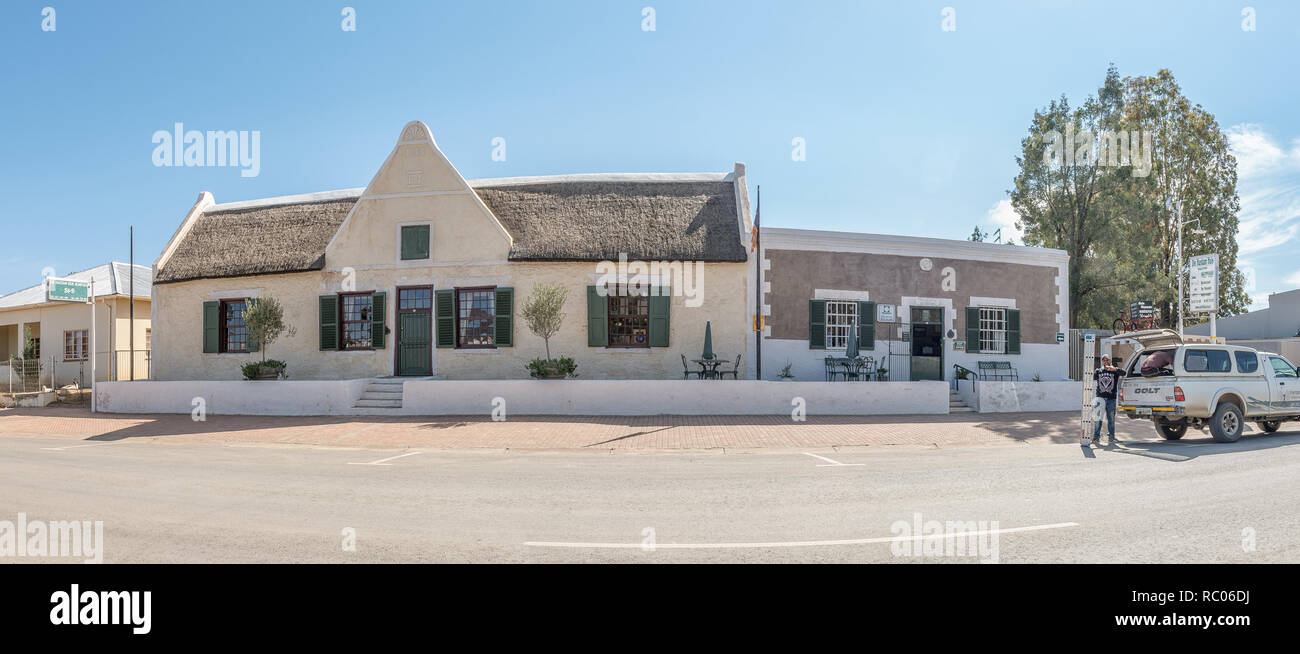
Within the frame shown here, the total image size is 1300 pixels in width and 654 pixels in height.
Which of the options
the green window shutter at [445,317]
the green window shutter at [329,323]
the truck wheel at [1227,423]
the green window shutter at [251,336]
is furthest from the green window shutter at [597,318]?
the truck wheel at [1227,423]

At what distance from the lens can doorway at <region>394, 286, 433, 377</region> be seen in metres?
19.0

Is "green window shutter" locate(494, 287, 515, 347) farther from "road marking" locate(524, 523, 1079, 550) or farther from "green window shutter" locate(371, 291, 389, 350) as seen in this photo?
"road marking" locate(524, 523, 1079, 550)

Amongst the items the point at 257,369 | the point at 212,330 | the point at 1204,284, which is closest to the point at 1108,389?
the point at 1204,284

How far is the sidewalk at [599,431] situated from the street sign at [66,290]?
5807 millimetres

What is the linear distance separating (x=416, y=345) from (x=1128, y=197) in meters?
28.0

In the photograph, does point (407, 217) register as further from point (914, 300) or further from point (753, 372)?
point (914, 300)

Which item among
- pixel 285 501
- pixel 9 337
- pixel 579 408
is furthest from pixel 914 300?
pixel 9 337

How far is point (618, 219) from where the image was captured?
62.6ft

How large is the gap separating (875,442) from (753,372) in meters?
6.15

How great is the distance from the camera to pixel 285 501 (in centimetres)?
→ 707

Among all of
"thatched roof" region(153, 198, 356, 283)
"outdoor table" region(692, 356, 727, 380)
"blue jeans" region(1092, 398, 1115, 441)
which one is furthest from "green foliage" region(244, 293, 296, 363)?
"blue jeans" region(1092, 398, 1115, 441)

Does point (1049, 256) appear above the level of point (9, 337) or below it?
above

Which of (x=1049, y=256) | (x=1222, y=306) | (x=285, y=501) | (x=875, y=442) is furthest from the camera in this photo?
(x=1222, y=306)

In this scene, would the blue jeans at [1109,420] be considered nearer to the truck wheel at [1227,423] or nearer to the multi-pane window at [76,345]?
the truck wheel at [1227,423]
